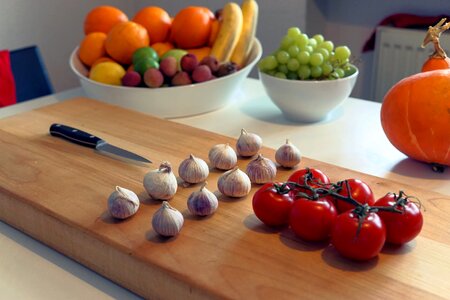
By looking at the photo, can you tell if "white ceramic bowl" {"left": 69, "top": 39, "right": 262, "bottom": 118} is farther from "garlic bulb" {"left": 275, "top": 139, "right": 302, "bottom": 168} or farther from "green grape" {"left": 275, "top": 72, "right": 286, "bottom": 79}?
"garlic bulb" {"left": 275, "top": 139, "right": 302, "bottom": 168}

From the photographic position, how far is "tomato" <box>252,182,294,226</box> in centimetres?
68

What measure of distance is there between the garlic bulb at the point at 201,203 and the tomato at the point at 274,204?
63 mm

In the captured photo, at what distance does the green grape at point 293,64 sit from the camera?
111cm

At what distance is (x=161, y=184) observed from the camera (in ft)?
2.49

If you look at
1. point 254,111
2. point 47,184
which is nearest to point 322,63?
point 254,111

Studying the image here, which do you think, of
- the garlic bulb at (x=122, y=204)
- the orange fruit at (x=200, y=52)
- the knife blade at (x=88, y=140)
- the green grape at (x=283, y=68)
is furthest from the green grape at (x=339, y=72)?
the garlic bulb at (x=122, y=204)

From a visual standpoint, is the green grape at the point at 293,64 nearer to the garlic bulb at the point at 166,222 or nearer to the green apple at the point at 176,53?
the green apple at the point at 176,53

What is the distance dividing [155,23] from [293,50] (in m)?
0.40

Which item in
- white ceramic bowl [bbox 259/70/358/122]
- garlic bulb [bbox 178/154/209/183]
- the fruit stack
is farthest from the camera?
the fruit stack

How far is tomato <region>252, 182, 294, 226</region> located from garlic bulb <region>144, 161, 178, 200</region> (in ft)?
0.45

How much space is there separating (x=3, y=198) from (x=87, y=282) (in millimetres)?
230

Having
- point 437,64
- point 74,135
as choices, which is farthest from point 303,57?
point 74,135

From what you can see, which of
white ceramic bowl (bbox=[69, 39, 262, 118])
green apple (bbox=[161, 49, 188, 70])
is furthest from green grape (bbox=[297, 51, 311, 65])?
green apple (bbox=[161, 49, 188, 70])

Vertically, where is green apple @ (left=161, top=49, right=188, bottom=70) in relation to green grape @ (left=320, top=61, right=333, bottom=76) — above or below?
above
